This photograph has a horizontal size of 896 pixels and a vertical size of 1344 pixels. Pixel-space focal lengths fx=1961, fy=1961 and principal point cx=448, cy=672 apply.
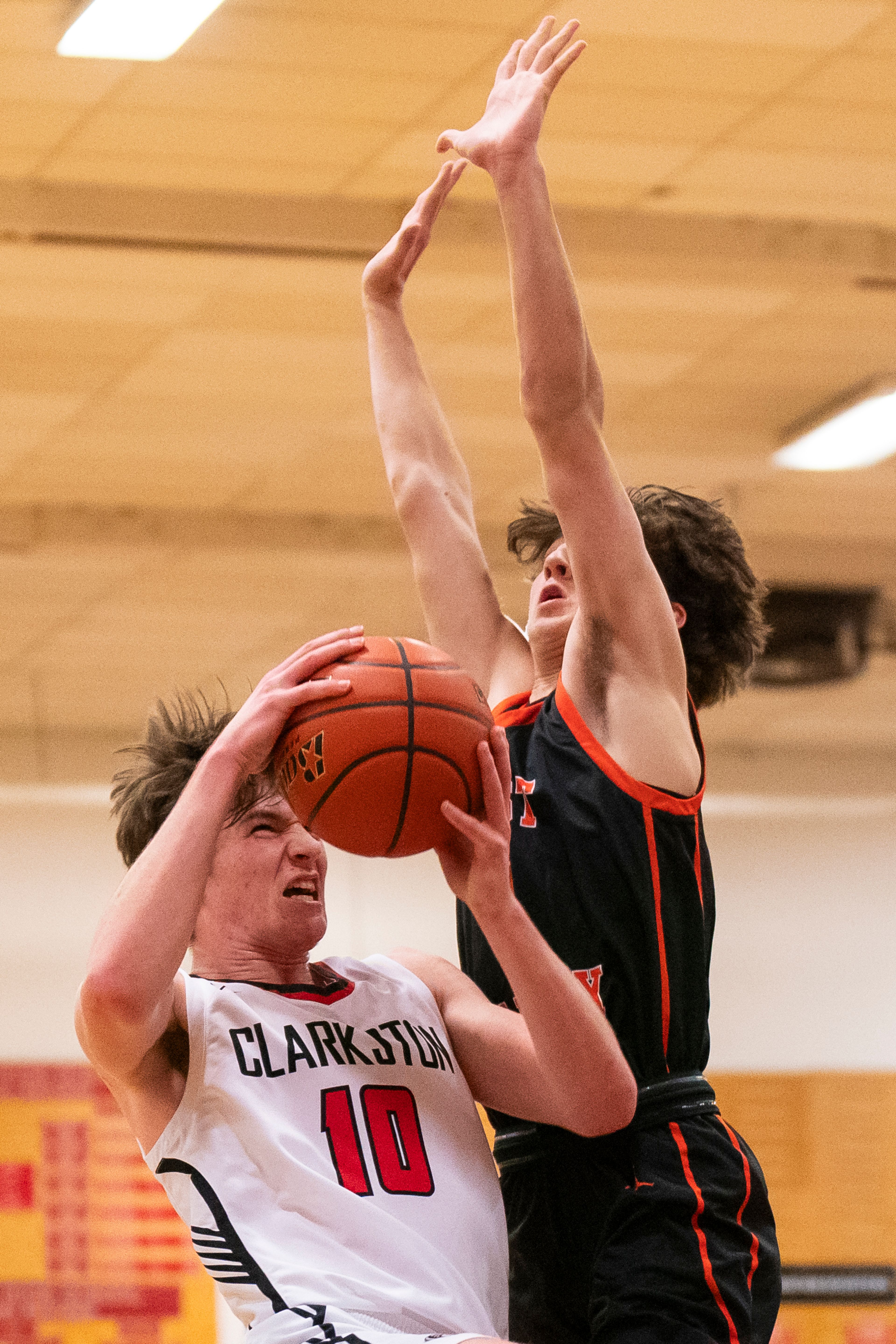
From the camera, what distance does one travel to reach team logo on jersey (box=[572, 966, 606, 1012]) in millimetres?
2754

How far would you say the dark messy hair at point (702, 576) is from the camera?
3.02m

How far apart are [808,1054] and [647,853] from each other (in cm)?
824

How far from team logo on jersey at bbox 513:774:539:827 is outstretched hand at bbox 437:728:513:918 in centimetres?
38

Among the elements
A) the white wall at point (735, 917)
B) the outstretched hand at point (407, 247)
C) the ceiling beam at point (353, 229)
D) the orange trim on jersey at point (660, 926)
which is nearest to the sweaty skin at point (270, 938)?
the orange trim on jersey at point (660, 926)

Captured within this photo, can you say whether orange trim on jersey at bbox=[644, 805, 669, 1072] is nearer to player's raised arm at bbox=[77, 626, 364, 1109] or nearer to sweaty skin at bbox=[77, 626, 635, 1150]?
sweaty skin at bbox=[77, 626, 635, 1150]

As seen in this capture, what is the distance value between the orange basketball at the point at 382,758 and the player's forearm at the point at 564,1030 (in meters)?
0.16

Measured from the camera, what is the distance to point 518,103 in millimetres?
2693

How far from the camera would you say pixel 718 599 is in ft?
10.1

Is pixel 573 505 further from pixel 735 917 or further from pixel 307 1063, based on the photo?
pixel 735 917

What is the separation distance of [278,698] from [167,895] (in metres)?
0.28

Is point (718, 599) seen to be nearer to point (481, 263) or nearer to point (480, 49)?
point (480, 49)

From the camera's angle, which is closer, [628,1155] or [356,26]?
[628,1155]

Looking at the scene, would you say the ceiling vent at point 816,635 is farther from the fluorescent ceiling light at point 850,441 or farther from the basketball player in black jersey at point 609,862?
the basketball player in black jersey at point 609,862

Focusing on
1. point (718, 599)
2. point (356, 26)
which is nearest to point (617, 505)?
point (718, 599)
